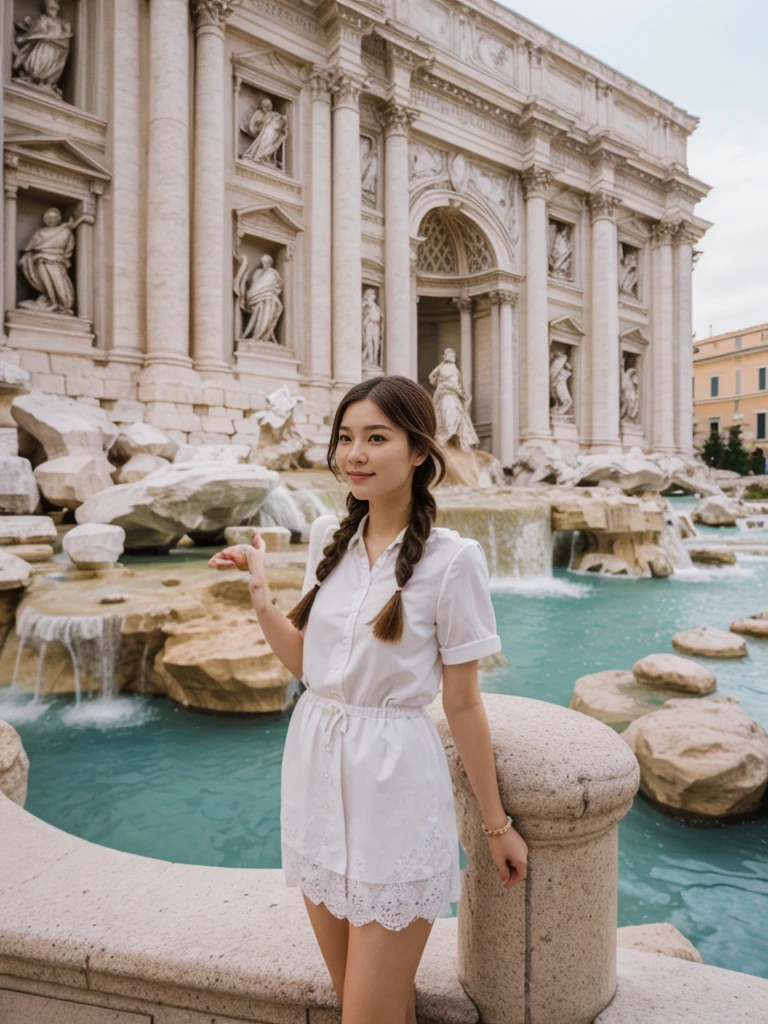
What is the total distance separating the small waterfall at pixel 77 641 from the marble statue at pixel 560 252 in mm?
18067

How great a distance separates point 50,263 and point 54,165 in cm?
157

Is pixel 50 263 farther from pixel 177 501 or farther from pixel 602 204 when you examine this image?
pixel 602 204

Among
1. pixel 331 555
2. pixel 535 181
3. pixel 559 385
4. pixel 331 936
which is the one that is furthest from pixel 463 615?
pixel 535 181

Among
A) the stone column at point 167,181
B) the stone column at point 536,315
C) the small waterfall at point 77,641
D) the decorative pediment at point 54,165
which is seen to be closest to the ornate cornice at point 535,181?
the stone column at point 536,315

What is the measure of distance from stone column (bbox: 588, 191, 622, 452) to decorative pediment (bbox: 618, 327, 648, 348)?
1.43 metres

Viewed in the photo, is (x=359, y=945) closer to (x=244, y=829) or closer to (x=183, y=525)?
(x=244, y=829)

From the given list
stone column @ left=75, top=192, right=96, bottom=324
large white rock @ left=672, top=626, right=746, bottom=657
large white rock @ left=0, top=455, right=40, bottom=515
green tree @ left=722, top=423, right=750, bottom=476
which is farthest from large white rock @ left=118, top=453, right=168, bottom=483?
green tree @ left=722, top=423, right=750, bottom=476

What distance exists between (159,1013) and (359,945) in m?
0.61

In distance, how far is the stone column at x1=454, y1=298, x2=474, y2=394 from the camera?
1836cm

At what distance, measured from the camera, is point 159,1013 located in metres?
1.33

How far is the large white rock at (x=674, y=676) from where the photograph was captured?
436 cm

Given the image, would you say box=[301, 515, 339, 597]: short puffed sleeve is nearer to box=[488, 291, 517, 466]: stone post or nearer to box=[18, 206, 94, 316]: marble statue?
box=[18, 206, 94, 316]: marble statue

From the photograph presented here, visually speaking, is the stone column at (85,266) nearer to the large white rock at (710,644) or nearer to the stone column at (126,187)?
the stone column at (126,187)

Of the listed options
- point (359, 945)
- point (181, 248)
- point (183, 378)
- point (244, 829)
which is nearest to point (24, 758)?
point (244, 829)
